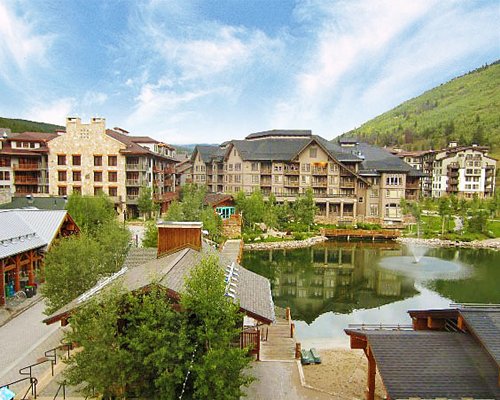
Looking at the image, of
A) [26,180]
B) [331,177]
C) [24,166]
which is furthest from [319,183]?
[24,166]

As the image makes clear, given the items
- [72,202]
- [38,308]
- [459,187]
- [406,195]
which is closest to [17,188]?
[72,202]

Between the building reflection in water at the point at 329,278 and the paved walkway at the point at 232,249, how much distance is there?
56.6 inches

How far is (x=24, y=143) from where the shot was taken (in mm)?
53031

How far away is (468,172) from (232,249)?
67.2 meters

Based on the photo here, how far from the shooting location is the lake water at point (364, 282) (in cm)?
2349

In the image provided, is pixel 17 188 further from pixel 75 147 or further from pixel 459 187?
pixel 459 187

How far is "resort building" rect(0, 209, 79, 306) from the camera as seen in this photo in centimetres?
2018

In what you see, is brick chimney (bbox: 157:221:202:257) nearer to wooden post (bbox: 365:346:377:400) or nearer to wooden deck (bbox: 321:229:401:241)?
wooden post (bbox: 365:346:377:400)

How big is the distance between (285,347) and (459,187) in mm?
80233

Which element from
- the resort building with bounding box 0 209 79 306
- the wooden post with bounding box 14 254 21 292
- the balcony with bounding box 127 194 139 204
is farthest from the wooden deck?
the wooden post with bounding box 14 254 21 292

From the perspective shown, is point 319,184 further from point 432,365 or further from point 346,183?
point 432,365

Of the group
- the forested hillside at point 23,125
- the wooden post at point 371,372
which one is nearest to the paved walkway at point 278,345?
the wooden post at point 371,372

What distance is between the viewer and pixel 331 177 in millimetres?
Answer: 57906

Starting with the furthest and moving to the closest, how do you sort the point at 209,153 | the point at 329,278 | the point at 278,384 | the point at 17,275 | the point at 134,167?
the point at 209,153
the point at 134,167
the point at 329,278
the point at 17,275
the point at 278,384
